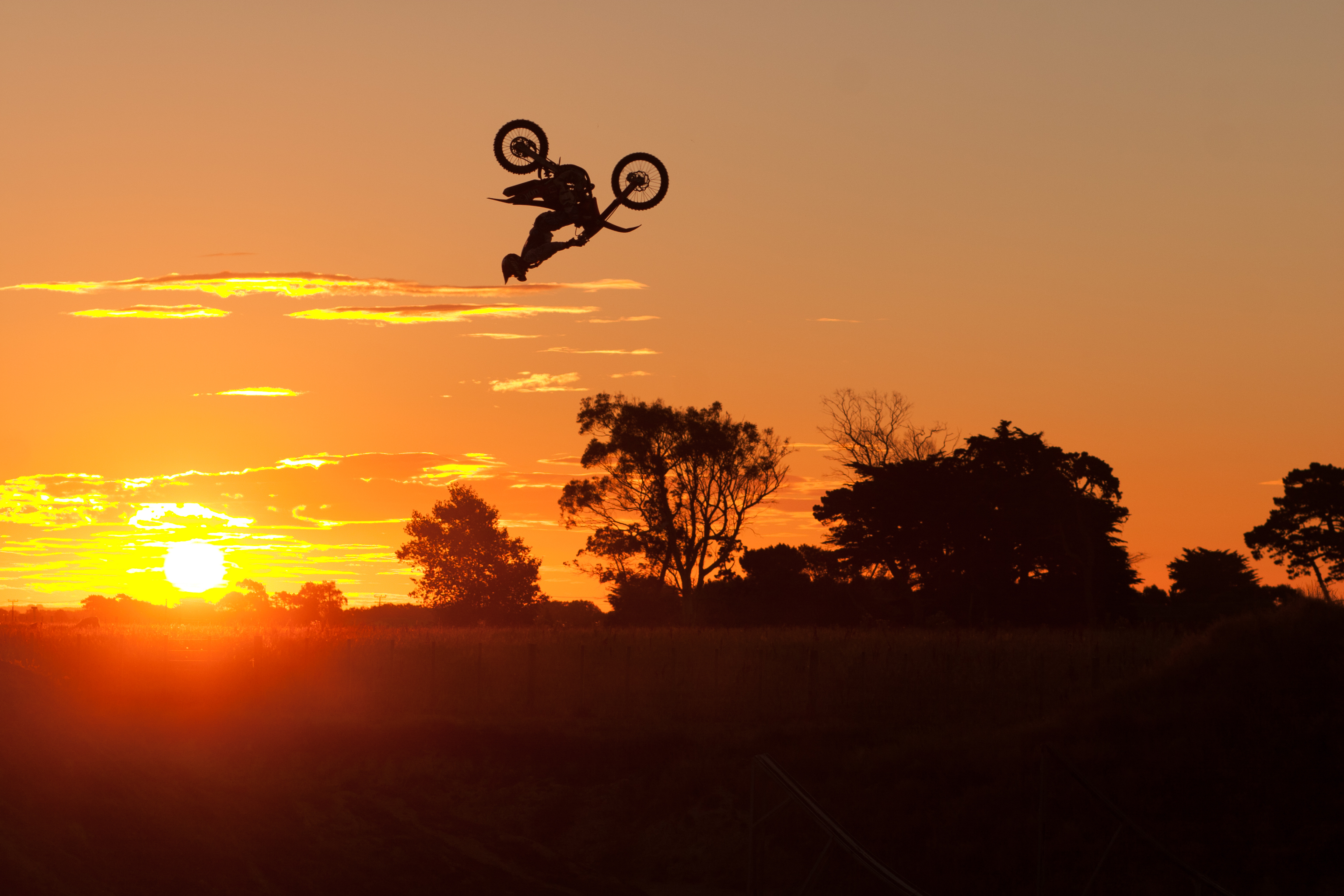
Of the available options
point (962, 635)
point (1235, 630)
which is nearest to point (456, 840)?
point (1235, 630)

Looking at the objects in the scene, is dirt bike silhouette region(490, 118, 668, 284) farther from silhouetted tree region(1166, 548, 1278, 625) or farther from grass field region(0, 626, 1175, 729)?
silhouetted tree region(1166, 548, 1278, 625)

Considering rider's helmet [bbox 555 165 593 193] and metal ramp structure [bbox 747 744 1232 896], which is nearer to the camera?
metal ramp structure [bbox 747 744 1232 896]

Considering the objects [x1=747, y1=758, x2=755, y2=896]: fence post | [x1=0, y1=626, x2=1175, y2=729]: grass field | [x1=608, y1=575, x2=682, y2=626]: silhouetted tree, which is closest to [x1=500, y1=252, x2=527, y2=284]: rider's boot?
[x1=747, y1=758, x2=755, y2=896]: fence post

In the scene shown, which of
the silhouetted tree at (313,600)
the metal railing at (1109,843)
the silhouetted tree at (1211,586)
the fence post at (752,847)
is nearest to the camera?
the metal railing at (1109,843)

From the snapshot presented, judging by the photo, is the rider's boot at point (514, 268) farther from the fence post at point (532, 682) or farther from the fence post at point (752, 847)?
the fence post at point (532, 682)

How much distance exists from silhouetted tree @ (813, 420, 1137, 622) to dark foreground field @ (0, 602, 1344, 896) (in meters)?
19.2

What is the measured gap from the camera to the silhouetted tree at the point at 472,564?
7888 cm

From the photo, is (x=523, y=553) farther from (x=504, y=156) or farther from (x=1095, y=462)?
(x=504, y=156)

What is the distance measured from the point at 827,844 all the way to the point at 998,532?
4299 cm

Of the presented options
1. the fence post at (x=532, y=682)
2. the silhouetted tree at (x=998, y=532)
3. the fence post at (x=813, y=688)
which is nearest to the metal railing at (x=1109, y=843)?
the fence post at (x=813, y=688)

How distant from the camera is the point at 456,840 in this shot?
22.0 meters

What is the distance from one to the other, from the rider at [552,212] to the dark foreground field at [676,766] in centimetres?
998

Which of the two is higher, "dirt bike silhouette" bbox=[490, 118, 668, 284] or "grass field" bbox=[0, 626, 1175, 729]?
"dirt bike silhouette" bbox=[490, 118, 668, 284]

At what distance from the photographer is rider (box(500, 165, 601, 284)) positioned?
1906 cm
